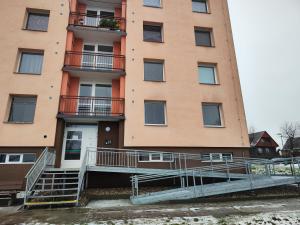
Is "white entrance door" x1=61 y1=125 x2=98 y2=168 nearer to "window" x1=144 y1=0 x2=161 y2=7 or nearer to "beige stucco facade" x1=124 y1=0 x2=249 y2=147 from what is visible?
"beige stucco facade" x1=124 y1=0 x2=249 y2=147

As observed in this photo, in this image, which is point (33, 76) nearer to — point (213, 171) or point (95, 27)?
point (95, 27)

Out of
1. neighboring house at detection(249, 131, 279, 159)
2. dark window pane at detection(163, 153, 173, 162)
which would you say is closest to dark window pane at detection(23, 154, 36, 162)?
dark window pane at detection(163, 153, 173, 162)

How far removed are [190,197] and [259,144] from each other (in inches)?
1816

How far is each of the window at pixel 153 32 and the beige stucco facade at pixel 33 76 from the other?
549cm

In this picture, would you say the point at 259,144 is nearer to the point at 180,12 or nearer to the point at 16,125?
the point at 180,12

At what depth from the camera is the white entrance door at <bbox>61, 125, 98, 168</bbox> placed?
11438 millimetres

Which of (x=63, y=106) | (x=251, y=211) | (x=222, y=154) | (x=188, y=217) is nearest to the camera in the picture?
(x=188, y=217)

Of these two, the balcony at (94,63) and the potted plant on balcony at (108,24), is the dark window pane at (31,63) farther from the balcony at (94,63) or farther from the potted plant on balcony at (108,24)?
the potted plant on balcony at (108,24)

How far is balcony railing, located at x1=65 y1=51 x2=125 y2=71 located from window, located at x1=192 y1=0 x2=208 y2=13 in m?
7.94

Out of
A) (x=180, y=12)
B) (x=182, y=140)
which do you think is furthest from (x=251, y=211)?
(x=180, y=12)

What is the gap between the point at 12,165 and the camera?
10.1 m

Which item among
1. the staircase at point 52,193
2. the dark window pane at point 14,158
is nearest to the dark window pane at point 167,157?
the staircase at point 52,193

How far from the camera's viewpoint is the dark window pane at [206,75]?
46.1ft

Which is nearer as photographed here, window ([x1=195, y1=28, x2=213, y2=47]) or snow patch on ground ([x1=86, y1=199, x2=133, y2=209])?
snow patch on ground ([x1=86, y1=199, x2=133, y2=209])
